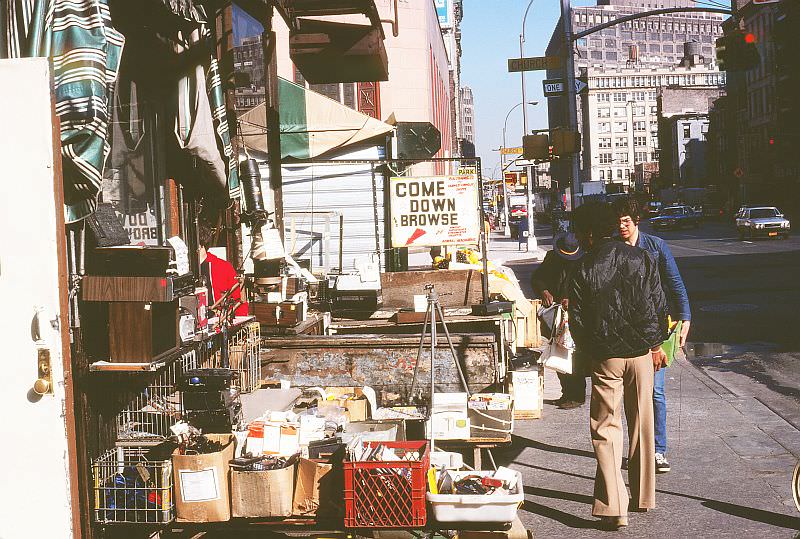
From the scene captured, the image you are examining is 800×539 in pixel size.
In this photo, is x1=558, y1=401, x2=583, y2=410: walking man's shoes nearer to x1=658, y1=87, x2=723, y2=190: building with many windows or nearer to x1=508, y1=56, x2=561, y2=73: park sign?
x1=508, y1=56, x2=561, y2=73: park sign

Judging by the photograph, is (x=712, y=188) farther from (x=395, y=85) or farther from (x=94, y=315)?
(x=94, y=315)

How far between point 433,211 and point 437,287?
92cm

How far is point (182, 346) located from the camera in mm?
5383

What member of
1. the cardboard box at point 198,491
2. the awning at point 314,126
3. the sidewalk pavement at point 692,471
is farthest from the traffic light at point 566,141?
the cardboard box at point 198,491

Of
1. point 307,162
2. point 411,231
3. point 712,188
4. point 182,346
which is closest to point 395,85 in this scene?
point 307,162

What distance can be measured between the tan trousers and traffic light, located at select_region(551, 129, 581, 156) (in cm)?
1423

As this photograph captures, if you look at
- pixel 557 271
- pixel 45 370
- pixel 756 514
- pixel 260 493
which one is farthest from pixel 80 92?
pixel 557 271

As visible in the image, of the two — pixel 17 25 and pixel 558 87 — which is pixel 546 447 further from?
pixel 558 87

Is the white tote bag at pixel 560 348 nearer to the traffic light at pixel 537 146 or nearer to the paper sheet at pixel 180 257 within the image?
the paper sheet at pixel 180 257

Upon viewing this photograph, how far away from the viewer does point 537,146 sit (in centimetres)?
2077

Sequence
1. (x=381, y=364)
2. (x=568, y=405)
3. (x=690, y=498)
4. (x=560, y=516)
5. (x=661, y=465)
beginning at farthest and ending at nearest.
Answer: (x=568, y=405)
(x=381, y=364)
(x=661, y=465)
(x=690, y=498)
(x=560, y=516)

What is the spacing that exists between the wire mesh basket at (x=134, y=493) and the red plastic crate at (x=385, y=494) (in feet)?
3.25

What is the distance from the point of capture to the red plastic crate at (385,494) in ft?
15.1

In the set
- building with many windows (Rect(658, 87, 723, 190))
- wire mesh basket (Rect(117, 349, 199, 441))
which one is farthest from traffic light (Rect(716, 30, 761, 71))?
building with many windows (Rect(658, 87, 723, 190))
